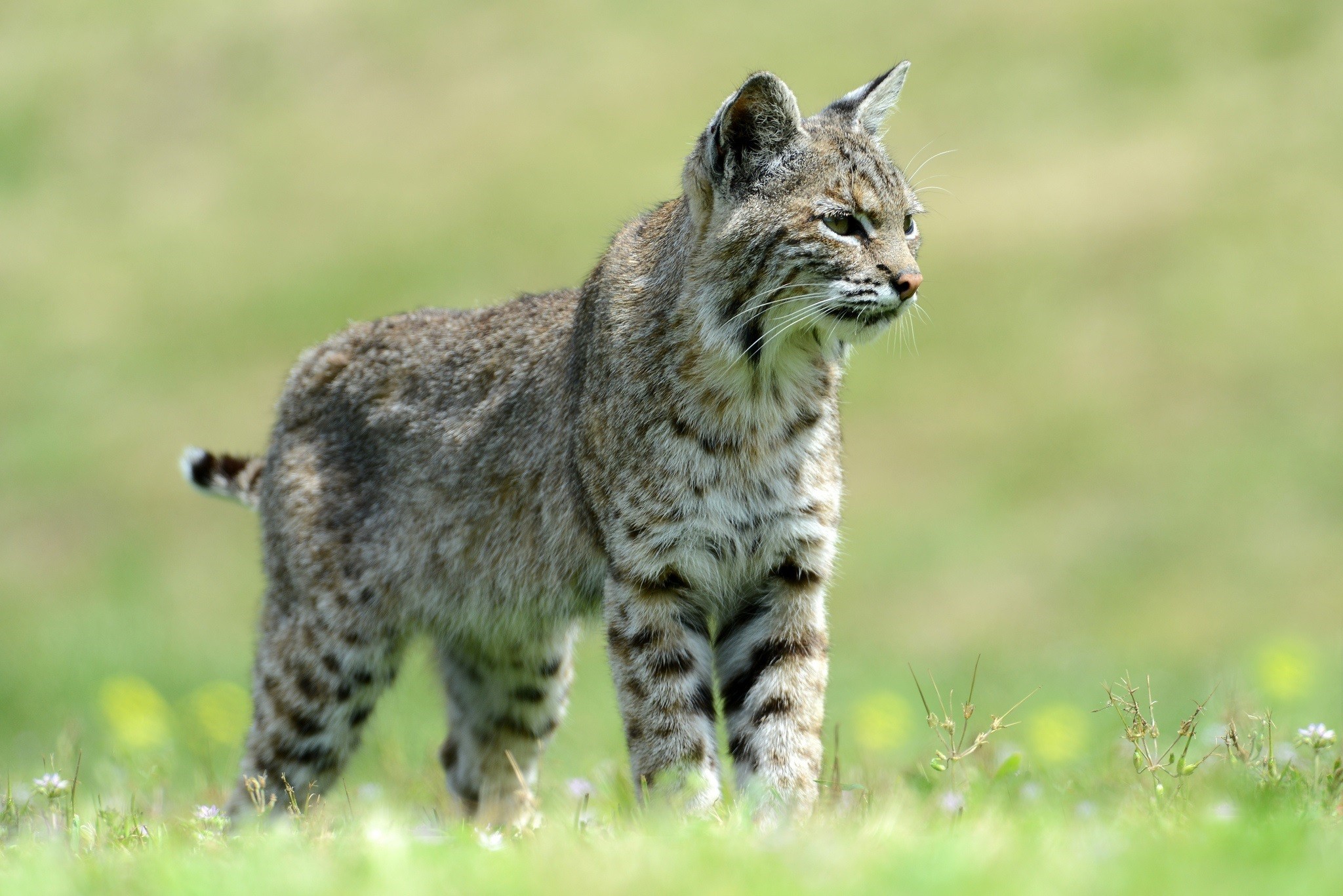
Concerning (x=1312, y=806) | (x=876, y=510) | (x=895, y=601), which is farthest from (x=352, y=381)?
(x=876, y=510)

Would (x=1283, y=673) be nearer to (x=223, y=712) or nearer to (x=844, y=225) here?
(x=844, y=225)

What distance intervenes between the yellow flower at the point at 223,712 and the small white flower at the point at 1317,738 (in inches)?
206

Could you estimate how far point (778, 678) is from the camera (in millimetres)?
5340

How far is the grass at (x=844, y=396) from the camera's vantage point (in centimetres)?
397

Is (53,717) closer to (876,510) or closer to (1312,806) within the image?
(876,510)

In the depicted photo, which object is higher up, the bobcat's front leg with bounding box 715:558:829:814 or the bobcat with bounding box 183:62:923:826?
the bobcat with bounding box 183:62:923:826

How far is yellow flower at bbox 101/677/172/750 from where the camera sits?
7.49m

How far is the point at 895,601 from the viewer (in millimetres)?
14422

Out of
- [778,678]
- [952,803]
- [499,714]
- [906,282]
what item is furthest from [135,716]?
[952,803]

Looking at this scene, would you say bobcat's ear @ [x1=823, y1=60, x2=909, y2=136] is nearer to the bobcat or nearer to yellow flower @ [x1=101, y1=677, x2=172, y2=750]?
the bobcat

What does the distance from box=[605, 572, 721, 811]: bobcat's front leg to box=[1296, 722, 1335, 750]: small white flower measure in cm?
183

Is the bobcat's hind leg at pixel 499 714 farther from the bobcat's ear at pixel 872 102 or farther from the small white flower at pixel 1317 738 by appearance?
the small white flower at pixel 1317 738

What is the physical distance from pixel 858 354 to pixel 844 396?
3.90m

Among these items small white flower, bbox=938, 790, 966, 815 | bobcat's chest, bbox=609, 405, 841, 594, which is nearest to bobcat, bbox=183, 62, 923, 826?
bobcat's chest, bbox=609, 405, 841, 594
